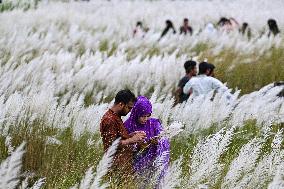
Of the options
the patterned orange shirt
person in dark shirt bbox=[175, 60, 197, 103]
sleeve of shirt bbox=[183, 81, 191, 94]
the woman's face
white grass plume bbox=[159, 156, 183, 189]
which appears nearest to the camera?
white grass plume bbox=[159, 156, 183, 189]

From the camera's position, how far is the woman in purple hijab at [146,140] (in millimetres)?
4617

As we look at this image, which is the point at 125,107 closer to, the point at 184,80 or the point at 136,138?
the point at 136,138

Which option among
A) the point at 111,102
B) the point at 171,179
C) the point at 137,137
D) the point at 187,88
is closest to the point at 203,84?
the point at 187,88

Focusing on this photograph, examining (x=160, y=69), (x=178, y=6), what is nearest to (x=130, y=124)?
(x=160, y=69)

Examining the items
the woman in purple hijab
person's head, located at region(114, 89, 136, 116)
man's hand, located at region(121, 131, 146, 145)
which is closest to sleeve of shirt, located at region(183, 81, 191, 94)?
the woman in purple hijab

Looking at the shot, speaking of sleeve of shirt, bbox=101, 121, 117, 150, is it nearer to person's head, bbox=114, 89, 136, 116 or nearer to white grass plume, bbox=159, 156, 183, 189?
person's head, bbox=114, 89, 136, 116

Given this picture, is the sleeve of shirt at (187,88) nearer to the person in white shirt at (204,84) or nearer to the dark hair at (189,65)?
the person in white shirt at (204,84)

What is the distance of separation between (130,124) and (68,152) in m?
0.67

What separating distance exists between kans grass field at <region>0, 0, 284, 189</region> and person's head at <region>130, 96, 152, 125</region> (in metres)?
0.23

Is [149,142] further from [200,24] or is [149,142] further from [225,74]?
[200,24]

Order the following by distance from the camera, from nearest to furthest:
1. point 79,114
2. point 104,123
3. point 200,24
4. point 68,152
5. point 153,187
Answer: point 153,187 < point 104,123 < point 68,152 < point 79,114 < point 200,24

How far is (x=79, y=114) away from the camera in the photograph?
597cm

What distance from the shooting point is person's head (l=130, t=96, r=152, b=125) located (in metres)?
4.70

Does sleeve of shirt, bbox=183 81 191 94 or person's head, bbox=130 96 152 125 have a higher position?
person's head, bbox=130 96 152 125
